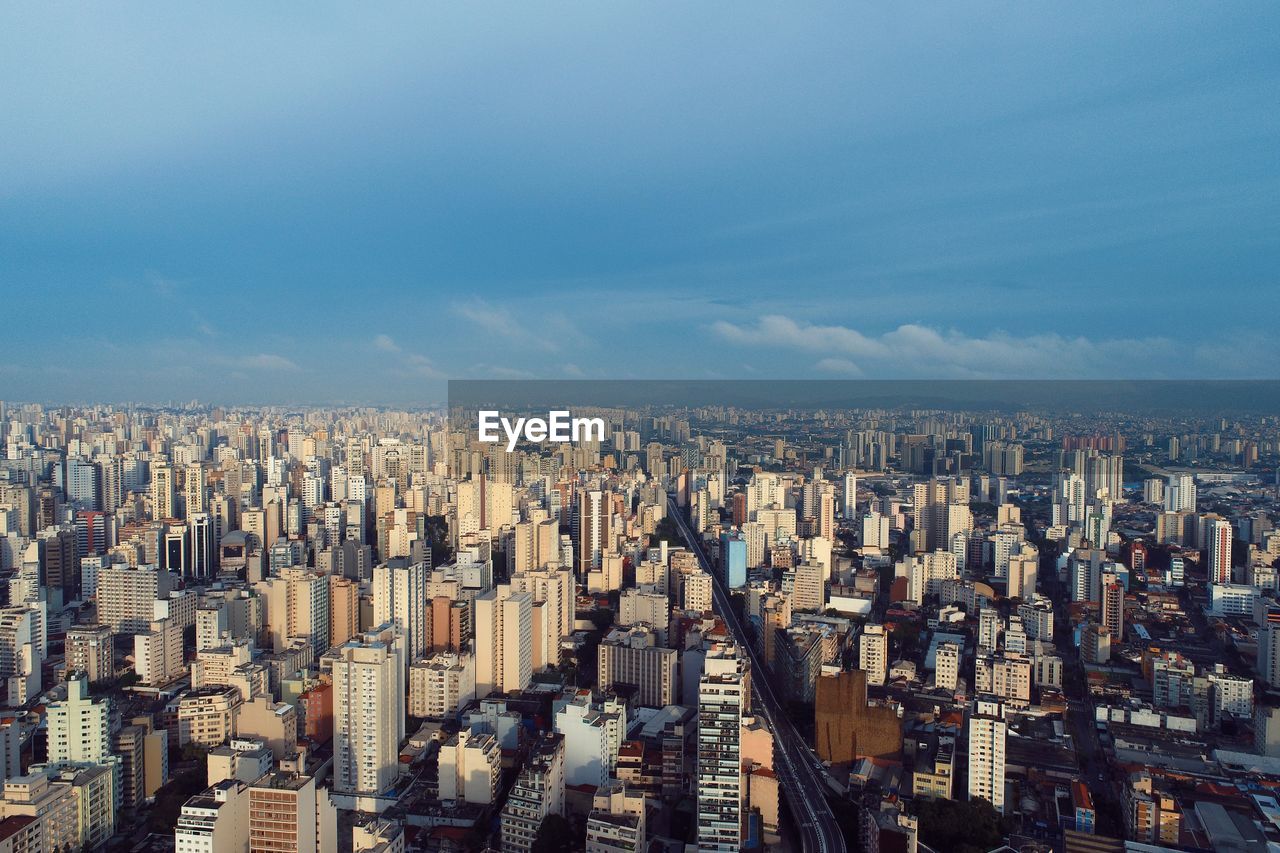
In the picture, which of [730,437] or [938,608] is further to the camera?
[730,437]

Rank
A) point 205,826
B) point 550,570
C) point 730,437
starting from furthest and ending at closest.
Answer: point 730,437, point 550,570, point 205,826

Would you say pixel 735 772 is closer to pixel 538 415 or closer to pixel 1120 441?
pixel 538 415

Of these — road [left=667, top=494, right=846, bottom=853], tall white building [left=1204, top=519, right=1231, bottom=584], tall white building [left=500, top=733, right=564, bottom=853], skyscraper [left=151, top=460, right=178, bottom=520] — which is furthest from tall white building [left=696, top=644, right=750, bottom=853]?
skyscraper [left=151, top=460, right=178, bottom=520]

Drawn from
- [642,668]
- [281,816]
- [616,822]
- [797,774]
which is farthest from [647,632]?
[281,816]

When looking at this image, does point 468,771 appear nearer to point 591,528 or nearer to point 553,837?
point 553,837

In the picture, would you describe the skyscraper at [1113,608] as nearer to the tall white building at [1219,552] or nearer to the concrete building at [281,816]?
the tall white building at [1219,552]

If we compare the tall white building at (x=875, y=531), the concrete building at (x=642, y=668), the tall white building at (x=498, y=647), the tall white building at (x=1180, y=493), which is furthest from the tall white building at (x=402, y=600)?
the tall white building at (x=1180, y=493)

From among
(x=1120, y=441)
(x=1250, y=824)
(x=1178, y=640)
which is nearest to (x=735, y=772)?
(x=1250, y=824)
